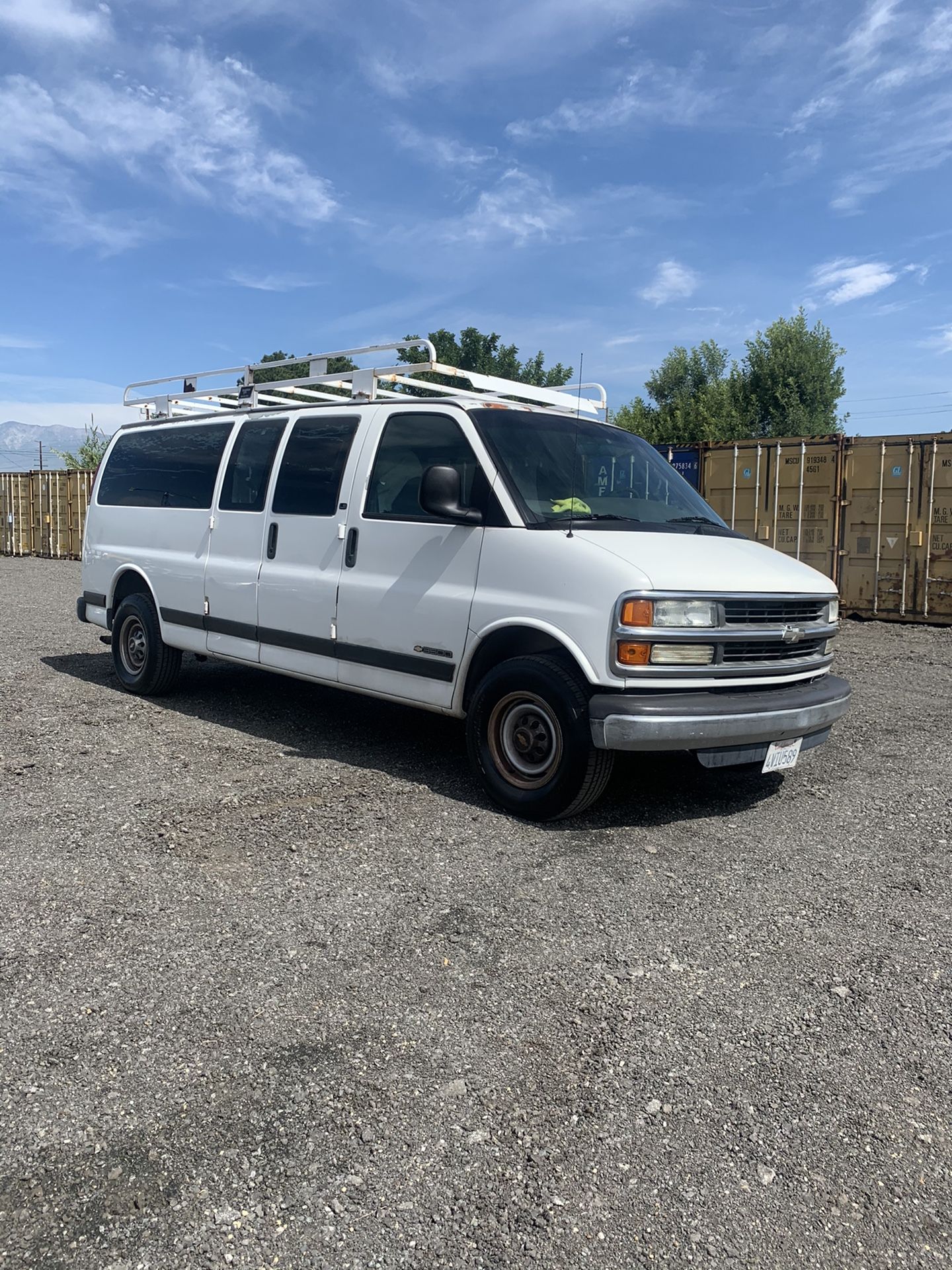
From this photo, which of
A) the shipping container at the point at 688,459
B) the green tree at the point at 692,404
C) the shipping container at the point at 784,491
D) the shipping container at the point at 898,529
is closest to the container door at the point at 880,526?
the shipping container at the point at 898,529

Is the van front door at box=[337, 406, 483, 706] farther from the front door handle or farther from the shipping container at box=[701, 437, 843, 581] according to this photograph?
the shipping container at box=[701, 437, 843, 581]

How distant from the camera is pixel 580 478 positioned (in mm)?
5266

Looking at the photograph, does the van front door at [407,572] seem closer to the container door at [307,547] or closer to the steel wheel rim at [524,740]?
the container door at [307,547]

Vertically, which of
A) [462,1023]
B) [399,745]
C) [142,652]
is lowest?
[462,1023]

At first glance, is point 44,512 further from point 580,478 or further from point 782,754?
point 782,754

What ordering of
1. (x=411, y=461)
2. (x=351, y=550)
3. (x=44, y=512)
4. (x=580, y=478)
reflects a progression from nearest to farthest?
1. (x=580, y=478)
2. (x=411, y=461)
3. (x=351, y=550)
4. (x=44, y=512)

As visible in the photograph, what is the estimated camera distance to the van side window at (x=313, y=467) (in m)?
5.98

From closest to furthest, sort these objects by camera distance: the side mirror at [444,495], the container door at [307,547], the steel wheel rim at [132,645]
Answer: the side mirror at [444,495] < the container door at [307,547] < the steel wheel rim at [132,645]

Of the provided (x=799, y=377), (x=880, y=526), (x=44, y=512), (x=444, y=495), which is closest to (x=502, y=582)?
(x=444, y=495)

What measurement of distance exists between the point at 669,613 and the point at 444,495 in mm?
1313

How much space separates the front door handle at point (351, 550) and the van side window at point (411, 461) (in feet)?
0.49

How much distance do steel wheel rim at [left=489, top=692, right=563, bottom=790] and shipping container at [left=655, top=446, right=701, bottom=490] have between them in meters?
10.7

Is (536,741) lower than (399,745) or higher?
higher

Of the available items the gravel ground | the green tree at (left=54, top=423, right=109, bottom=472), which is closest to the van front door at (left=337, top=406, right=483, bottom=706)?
the gravel ground
